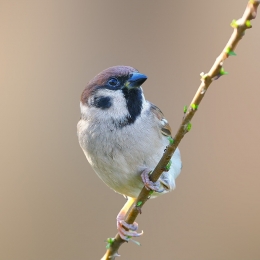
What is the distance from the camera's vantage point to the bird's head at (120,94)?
159cm

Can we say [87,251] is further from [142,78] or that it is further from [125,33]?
[142,78]

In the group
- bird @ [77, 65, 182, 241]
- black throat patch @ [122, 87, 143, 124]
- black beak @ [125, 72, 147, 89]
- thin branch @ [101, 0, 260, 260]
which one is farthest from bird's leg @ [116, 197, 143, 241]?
black beak @ [125, 72, 147, 89]

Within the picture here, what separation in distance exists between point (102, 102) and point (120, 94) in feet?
0.32

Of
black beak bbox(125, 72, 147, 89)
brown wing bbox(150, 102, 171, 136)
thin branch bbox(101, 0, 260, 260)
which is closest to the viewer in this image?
thin branch bbox(101, 0, 260, 260)

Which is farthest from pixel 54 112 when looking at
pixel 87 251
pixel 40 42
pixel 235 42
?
pixel 235 42

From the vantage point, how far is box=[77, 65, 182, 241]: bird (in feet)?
5.30

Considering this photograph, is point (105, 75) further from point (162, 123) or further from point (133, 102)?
point (162, 123)

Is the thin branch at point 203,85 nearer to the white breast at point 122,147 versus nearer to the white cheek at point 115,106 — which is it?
the white breast at point 122,147

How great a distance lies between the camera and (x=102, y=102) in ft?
5.47

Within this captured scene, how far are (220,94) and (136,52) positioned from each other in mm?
767

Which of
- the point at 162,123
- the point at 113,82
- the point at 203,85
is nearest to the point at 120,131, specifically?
the point at 113,82

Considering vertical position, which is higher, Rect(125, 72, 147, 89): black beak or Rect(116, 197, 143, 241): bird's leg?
Rect(125, 72, 147, 89): black beak

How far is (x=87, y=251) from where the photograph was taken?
3.24 m

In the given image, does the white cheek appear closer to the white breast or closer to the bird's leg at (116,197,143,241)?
the white breast
